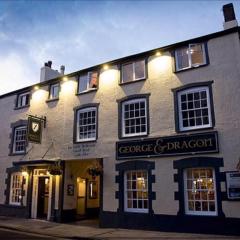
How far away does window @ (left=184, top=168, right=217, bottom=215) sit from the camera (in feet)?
41.4

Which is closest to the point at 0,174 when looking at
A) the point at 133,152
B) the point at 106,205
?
the point at 106,205

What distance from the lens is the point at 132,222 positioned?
14.1m

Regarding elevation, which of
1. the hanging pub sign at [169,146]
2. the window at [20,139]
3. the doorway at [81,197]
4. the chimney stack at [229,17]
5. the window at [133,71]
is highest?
the chimney stack at [229,17]

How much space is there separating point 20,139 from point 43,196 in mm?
4094

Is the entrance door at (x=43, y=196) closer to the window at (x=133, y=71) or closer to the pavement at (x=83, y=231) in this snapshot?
the pavement at (x=83, y=231)

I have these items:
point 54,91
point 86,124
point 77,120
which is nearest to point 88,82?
point 77,120

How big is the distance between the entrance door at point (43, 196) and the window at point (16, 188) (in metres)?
1.42

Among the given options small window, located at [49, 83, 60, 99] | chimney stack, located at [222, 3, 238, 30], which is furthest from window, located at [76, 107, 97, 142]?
chimney stack, located at [222, 3, 238, 30]

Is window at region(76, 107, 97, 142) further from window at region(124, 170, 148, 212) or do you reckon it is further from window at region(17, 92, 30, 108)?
window at region(17, 92, 30, 108)

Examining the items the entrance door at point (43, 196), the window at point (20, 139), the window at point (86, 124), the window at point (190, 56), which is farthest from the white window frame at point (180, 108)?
the window at point (20, 139)

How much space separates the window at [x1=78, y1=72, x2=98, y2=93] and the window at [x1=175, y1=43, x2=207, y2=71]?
486cm

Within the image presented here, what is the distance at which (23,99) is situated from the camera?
2075 cm

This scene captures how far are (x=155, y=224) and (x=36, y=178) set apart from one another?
27.4ft

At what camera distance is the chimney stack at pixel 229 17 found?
14141mm
